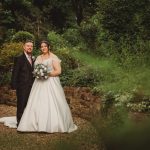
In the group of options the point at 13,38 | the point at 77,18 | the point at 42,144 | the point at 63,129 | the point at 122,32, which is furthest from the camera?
the point at 77,18

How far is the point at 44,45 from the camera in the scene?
8.30 m

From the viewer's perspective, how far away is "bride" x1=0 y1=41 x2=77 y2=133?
8211mm

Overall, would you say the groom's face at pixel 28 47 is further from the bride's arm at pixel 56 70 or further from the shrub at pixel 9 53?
the shrub at pixel 9 53

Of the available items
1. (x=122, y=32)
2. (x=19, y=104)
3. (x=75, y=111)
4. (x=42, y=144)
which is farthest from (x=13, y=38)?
(x=42, y=144)

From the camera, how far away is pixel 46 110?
822 centimetres

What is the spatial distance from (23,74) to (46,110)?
34.8 inches

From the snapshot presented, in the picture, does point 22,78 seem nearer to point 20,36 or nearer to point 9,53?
point 9,53

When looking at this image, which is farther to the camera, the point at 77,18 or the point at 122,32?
the point at 77,18

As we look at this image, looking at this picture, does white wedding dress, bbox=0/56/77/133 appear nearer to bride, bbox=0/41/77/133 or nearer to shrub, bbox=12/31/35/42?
bride, bbox=0/41/77/133

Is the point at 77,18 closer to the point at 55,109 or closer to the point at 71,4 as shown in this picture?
the point at 71,4

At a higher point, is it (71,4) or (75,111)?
(71,4)

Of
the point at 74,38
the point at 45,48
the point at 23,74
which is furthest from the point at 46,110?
the point at 74,38

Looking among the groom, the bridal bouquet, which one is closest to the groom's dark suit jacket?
the groom

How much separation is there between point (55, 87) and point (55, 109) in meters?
0.44
